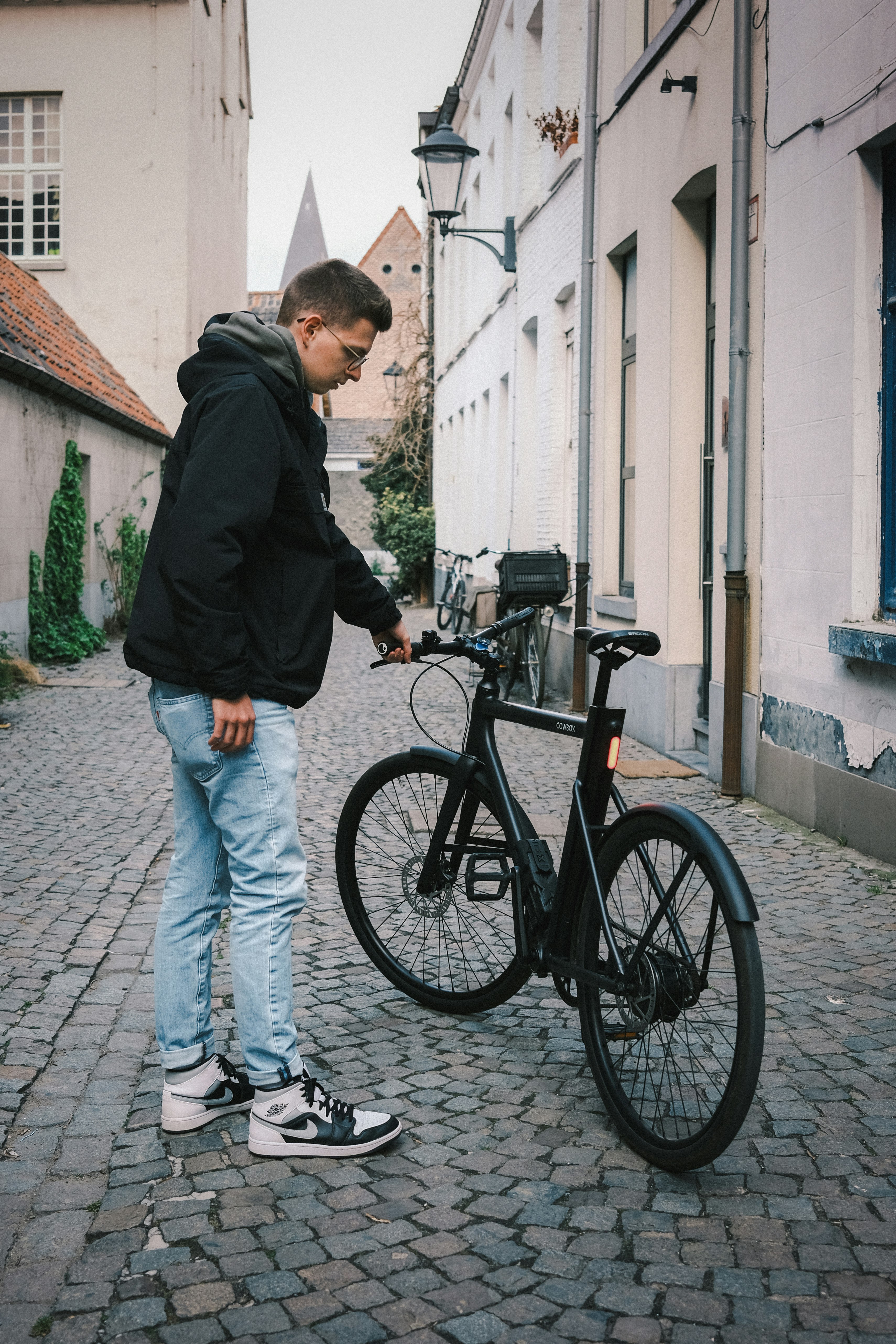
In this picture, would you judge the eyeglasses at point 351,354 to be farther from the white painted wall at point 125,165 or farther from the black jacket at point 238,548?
the white painted wall at point 125,165

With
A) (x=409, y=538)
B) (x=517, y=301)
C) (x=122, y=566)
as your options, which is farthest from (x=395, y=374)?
(x=517, y=301)

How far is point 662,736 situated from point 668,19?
481cm

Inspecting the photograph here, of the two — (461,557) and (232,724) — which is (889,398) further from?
(461,557)

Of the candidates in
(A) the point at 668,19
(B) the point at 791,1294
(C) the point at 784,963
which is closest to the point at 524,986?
(C) the point at 784,963

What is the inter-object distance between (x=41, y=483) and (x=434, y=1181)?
13125 mm

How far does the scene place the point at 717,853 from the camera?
2.81 m

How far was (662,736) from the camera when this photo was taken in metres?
9.05

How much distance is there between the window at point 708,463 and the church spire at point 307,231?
76.3 meters

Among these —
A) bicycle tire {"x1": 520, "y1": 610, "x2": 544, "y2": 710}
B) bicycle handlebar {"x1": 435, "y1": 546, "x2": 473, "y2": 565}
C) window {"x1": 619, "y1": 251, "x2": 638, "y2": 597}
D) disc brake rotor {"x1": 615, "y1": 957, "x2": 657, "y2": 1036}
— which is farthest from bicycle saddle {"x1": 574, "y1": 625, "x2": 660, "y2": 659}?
bicycle handlebar {"x1": 435, "y1": 546, "x2": 473, "y2": 565}

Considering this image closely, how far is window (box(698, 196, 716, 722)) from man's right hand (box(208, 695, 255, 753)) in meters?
6.35

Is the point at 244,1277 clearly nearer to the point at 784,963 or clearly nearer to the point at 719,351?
the point at 784,963

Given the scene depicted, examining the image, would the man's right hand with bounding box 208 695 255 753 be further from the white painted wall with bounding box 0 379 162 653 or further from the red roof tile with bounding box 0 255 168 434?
the red roof tile with bounding box 0 255 168 434

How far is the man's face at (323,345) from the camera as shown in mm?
3127

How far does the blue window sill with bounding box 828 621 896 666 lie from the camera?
5.74 metres
